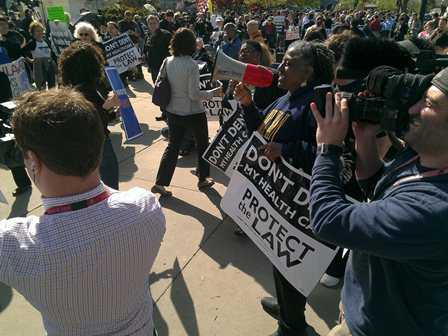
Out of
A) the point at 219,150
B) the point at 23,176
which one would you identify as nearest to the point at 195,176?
the point at 219,150

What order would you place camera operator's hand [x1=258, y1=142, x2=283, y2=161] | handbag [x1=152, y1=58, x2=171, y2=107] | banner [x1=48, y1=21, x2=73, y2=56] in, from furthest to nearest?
banner [x1=48, y1=21, x2=73, y2=56] → handbag [x1=152, y1=58, x2=171, y2=107] → camera operator's hand [x1=258, y1=142, x2=283, y2=161]

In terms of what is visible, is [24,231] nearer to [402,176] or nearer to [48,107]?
[48,107]

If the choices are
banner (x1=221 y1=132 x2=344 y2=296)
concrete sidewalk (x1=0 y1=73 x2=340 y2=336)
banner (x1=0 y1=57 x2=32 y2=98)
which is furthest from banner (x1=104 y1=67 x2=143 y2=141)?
banner (x1=221 y1=132 x2=344 y2=296)

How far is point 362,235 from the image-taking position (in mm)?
1107

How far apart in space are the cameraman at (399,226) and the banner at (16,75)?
5.25 metres

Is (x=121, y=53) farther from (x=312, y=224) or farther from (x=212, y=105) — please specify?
(x=312, y=224)

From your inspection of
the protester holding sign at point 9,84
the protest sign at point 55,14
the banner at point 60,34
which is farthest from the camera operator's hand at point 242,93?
the protest sign at point 55,14

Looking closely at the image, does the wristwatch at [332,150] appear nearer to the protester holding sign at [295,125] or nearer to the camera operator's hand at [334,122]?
the camera operator's hand at [334,122]

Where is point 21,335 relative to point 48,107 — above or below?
below

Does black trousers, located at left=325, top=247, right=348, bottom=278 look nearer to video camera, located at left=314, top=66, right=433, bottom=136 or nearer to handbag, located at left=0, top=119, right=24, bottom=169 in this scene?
video camera, located at left=314, top=66, right=433, bottom=136

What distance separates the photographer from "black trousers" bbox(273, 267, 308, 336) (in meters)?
2.21

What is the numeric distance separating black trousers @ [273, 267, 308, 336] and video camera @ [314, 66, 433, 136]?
1277 mm

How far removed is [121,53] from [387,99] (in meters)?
7.14

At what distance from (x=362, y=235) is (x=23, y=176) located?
442 centimetres
